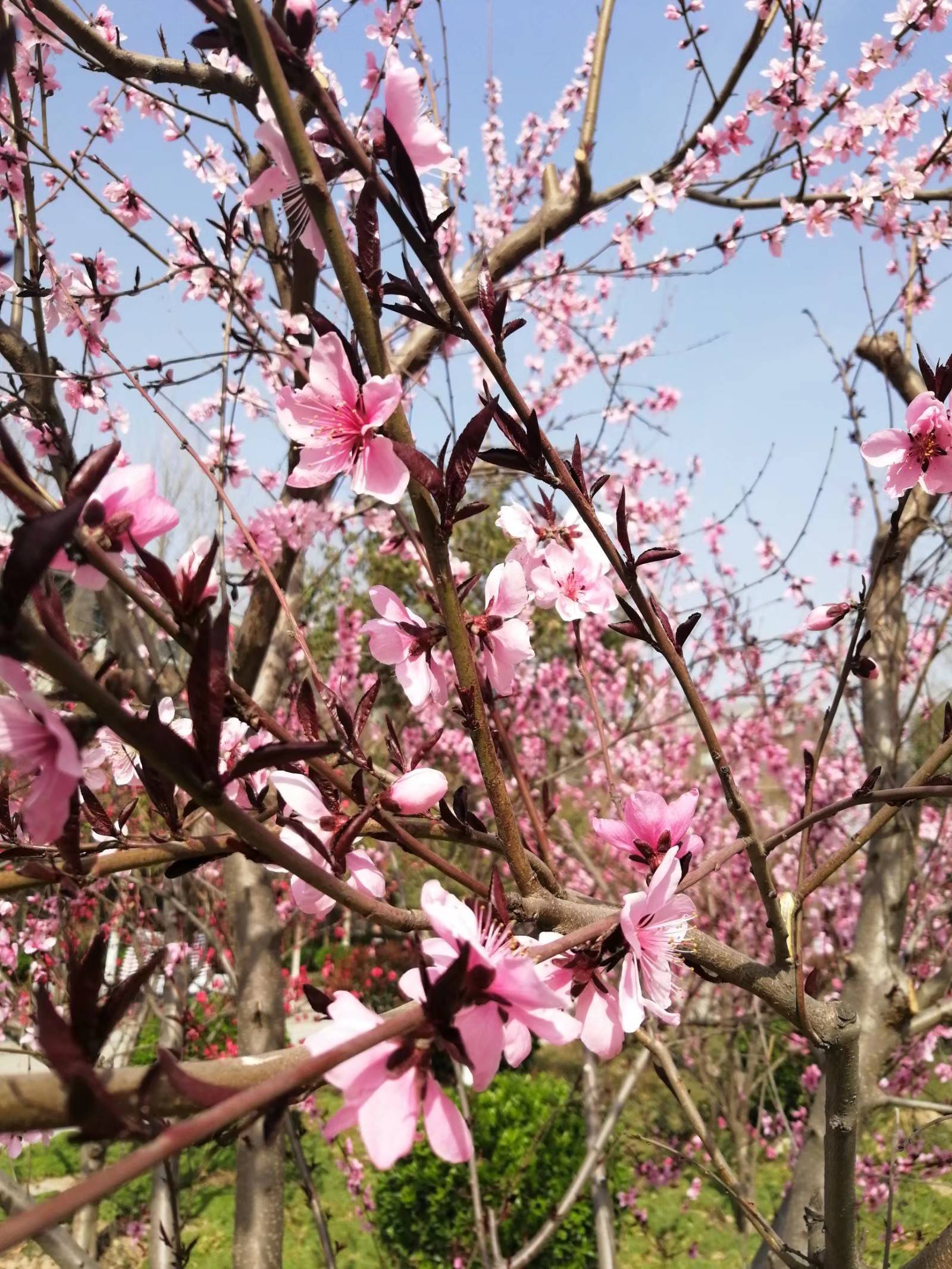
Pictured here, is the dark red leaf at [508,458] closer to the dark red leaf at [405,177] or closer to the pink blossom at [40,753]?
the dark red leaf at [405,177]

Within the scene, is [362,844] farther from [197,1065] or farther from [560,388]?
[560,388]

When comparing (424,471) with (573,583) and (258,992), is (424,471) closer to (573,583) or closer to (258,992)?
(573,583)

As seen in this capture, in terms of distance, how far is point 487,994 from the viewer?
595mm

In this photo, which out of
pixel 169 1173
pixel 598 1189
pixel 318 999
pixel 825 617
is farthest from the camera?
pixel 598 1189

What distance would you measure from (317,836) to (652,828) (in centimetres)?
42

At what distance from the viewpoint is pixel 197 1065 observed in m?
0.53

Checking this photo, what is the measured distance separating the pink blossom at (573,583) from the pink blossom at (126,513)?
0.57 m

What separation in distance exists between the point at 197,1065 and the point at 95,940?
0.11 metres

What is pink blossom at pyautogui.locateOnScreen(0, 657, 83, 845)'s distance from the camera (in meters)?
0.53

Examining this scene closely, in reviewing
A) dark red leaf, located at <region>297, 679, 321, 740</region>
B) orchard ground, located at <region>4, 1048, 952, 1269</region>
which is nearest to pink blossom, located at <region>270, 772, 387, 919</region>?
dark red leaf, located at <region>297, 679, 321, 740</region>

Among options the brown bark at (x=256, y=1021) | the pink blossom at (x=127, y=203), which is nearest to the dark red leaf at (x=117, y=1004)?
the brown bark at (x=256, y=1021)

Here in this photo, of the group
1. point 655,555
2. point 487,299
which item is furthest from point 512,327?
point 655,555

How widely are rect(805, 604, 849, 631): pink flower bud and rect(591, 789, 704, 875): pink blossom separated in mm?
427

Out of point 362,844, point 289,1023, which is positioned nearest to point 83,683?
point 362,844
